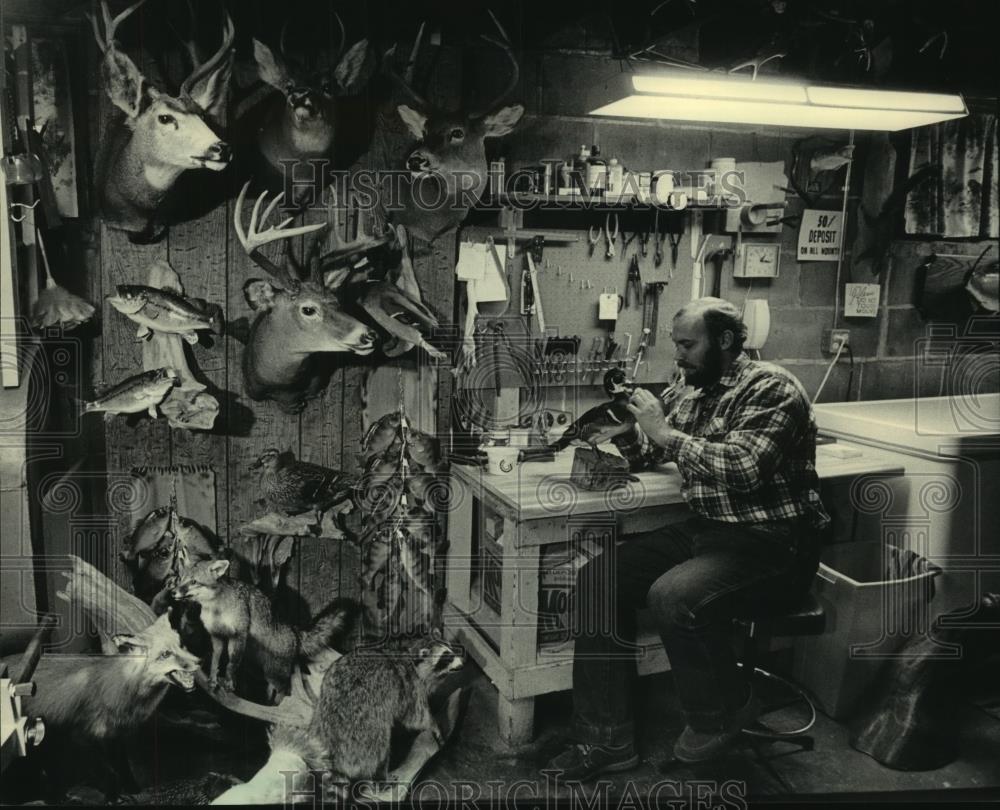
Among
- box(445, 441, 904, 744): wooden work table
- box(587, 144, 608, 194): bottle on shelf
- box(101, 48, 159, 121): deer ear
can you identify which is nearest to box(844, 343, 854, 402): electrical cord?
box(445, 441, 904, 744): wooden work table

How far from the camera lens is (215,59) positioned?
8.98ft

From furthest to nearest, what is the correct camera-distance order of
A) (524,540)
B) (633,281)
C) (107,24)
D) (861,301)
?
(861,301) → (633,281) → (524,540) → (107,24)

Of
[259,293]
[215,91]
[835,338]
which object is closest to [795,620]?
[835,338]

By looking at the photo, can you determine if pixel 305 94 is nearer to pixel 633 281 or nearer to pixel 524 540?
pixel 633 281

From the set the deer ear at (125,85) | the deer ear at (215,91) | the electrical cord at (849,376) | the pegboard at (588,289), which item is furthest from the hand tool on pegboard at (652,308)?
the deer ear at (125,85)

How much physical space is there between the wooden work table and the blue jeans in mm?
91

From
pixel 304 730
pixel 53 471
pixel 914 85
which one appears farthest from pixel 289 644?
pixel 914 85

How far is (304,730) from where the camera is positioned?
308cm

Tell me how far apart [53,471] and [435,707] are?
4.95ft

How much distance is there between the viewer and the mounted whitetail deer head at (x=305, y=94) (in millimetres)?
2812

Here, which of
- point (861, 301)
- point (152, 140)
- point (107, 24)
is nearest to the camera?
point (107, 24)

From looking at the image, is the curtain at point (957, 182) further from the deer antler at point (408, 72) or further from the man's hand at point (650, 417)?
the deer antler at point (408, 72)

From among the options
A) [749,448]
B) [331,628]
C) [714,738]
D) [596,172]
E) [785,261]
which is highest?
[596,172]

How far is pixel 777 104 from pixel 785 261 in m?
0.57
